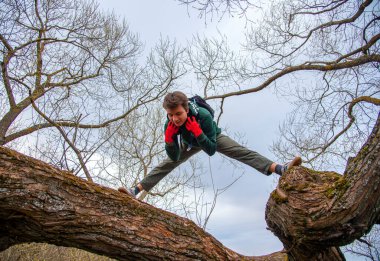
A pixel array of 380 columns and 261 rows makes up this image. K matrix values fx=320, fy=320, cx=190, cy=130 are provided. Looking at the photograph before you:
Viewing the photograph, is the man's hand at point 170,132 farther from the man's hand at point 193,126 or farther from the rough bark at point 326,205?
the rough bark at point 326,205

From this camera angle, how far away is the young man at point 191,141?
3.09 m

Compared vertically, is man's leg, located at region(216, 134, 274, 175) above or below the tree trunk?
above

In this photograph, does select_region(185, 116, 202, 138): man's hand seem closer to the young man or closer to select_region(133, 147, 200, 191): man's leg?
the young man

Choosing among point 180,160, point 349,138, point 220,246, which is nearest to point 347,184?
point 220,246

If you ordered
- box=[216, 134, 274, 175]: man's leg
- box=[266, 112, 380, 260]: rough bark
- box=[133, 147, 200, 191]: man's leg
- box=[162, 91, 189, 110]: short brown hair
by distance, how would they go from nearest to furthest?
box=[266, 112, 380, 260]: rough bark, box=[162, 91, 189, 110]: short brown hair, box=[216, 134, 274, 175]: man's leg, box=[133, 147, 200, 191]: man's leg

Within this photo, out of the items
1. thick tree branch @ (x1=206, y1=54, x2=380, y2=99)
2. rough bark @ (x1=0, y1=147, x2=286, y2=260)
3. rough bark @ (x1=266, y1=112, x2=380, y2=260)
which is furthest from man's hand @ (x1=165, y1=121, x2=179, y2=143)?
thick tree branch @ (x1=206, y1=54, x2=380, y2=99)

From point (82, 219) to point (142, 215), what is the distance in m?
0.39

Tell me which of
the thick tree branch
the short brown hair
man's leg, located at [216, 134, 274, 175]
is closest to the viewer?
the short brown hair

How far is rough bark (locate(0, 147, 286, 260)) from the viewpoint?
194 cm

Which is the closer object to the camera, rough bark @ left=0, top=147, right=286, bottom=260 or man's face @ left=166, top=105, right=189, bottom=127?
rough bark @ left=0, top=147, right=286, bottom=260

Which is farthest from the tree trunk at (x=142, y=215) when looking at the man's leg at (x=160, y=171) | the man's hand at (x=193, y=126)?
the man's leg at (x=160, y=171)

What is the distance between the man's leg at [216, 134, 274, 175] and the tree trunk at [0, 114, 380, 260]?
2.94ft

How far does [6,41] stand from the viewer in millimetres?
6609

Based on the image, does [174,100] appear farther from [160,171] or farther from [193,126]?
[160,171]
